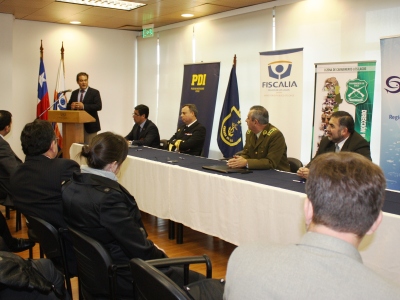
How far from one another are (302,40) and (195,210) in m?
3.40

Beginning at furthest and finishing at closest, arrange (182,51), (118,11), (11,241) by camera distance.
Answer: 1. (182,51)
2. (118,11)
3. (11,241)

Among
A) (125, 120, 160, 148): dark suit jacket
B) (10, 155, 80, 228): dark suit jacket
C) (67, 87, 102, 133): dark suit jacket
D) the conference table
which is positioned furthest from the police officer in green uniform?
(67, 87, 102, 133): dark suit jacket

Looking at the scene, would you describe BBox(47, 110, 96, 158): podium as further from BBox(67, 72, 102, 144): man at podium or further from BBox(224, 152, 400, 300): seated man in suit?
BBox(224, 152, 400, 300): seated man in suit

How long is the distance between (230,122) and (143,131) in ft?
4.60

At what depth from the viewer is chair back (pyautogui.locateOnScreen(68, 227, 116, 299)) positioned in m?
2.05

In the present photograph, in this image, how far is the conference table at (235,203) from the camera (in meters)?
2.68

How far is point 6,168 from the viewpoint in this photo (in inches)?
156

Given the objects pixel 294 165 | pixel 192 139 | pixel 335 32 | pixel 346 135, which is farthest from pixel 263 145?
pixel 335 32

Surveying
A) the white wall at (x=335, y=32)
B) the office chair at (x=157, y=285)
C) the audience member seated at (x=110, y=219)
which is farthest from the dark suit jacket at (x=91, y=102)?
the office chair at (x=157, y=285)

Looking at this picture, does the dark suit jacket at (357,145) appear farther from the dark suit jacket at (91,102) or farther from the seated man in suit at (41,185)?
the dark suit jacket at (91,102)

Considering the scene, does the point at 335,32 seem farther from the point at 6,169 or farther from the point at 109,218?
the point at 109,218

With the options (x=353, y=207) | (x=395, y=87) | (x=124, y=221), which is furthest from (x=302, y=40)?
(x=353, y=207)

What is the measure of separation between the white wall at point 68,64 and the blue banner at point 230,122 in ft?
10.2

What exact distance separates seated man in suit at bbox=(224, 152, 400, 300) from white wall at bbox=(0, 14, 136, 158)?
7.45 m
